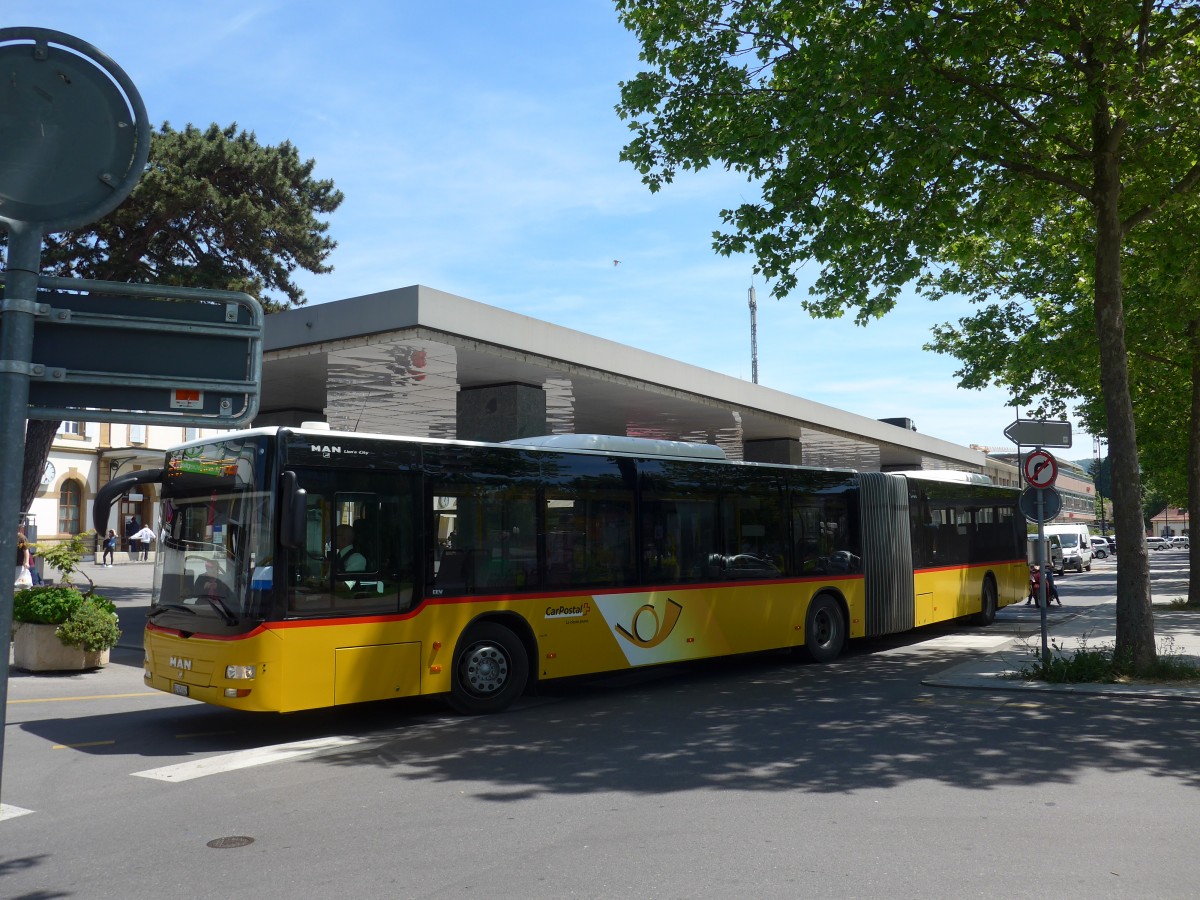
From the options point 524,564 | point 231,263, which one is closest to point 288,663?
point 524,564

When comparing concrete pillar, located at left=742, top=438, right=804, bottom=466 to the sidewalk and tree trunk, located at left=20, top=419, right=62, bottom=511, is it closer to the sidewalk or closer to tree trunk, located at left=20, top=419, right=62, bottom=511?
the sidewalk

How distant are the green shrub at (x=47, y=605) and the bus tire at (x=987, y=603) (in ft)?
53.7

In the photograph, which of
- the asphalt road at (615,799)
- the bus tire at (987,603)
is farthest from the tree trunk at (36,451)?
the bus tire at (987,603)

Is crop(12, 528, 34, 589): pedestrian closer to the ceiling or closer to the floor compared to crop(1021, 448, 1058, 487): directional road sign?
closer to the floor

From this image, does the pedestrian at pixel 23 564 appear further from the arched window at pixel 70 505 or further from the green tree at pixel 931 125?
the arched window at pixel 70 505

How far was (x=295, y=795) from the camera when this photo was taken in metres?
7.40

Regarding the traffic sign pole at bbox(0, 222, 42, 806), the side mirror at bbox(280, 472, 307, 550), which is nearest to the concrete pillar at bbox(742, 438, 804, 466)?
the side mirror at bbox(280, 472, 307, 550)

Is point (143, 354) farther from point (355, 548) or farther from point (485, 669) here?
point (485, 669)

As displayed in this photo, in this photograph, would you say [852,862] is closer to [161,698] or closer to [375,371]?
[161,698]

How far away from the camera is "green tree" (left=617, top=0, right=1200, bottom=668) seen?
39.1 feet

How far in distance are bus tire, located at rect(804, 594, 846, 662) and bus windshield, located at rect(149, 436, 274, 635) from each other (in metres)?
8.57

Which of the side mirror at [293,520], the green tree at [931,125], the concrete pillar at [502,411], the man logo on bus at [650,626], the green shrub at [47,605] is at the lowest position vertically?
the man logo on bus at [650,626]

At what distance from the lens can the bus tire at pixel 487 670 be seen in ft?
35.0

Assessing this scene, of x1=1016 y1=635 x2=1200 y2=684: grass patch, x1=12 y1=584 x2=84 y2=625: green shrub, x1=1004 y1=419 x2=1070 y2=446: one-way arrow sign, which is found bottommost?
x1=1016 y1=635 x2=1200 y2=684: grass patch
